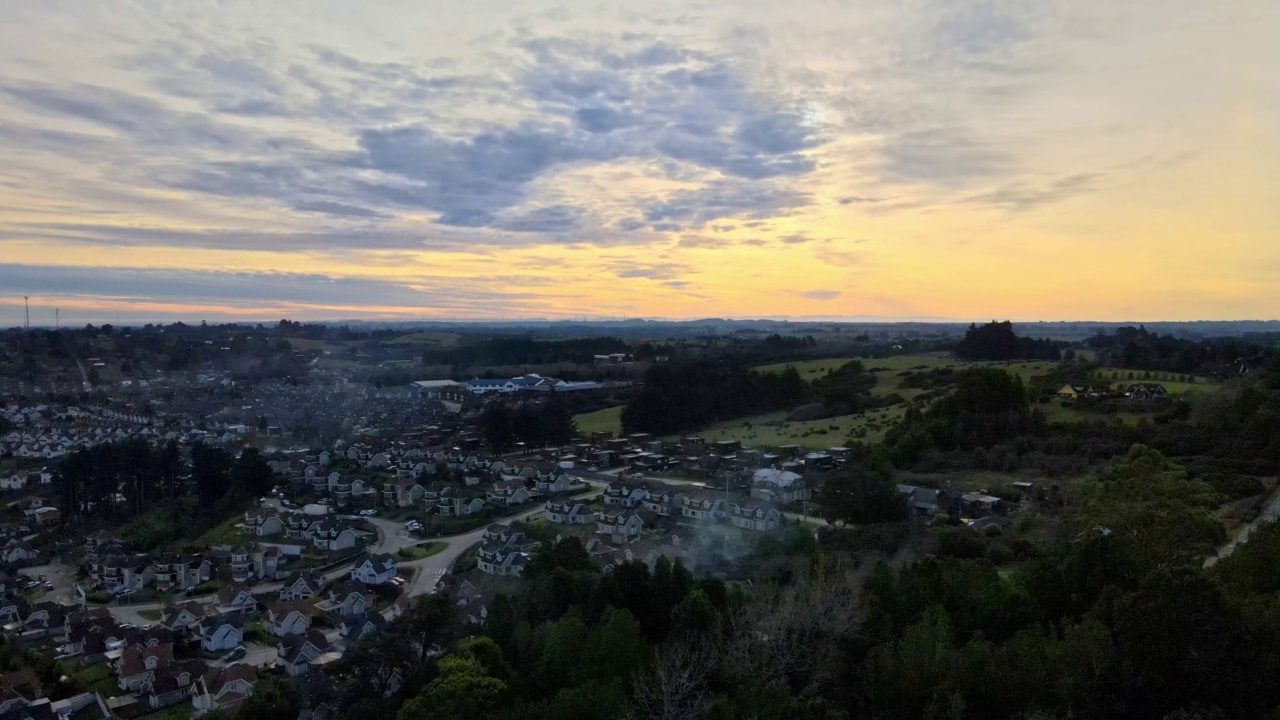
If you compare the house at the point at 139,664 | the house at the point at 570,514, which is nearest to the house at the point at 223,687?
the house at the point at 139,664

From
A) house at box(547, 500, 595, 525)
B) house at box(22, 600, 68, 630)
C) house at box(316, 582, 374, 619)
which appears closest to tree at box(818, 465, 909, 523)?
Answer: house at box(547, 500, 595, 525)

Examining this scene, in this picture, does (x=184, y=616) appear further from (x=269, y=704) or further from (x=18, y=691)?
(x=269, y=704)

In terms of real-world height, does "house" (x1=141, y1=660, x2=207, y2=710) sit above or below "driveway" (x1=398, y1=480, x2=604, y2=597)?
below

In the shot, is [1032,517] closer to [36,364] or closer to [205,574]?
[205,574]

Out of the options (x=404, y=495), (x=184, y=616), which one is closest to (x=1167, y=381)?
(x=404, y=495)

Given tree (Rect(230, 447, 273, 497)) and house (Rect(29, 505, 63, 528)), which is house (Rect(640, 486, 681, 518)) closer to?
tree (Rect(230, 447, 273, 497))

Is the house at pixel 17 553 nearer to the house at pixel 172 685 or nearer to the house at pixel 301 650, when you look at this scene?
the house at pixel 172 685
